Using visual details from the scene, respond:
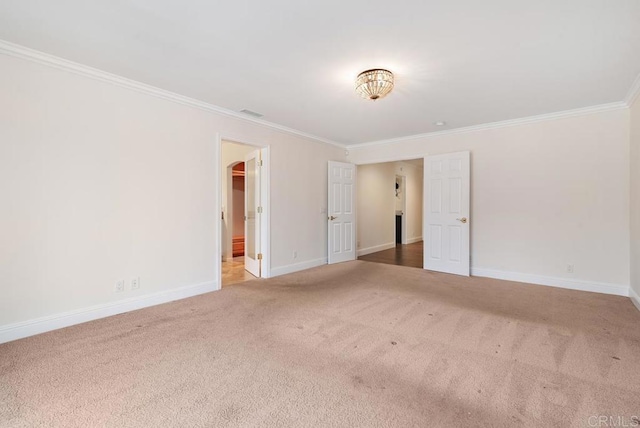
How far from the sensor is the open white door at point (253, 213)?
4.84 meters

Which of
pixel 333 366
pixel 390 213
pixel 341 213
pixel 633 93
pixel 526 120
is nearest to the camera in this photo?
pixel 333 366

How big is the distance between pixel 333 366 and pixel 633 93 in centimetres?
451

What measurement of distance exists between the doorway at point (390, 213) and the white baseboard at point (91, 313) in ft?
12.8

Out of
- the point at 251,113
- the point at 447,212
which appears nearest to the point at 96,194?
the point at 251,113

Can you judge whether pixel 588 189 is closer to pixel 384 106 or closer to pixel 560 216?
pixel 560 216

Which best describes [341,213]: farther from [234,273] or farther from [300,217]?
[234,273]

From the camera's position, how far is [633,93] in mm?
3340

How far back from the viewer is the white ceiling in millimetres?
1999

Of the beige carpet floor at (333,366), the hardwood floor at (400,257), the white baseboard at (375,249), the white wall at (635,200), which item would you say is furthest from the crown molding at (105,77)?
the white wall at (635,200)

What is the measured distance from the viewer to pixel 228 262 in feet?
20.1

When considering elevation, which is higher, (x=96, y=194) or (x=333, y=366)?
(x=96, y=194)

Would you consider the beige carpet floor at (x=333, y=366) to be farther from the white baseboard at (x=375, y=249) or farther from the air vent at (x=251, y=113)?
the white baseboard at (x=375, y=249)

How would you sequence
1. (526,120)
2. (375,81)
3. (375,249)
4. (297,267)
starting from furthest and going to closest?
(375,249)
(297,267)
(526,120)
(375,81)

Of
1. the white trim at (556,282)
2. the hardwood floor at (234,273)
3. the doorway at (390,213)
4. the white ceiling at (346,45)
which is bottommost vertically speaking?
the hardwood floor at (234,273)
